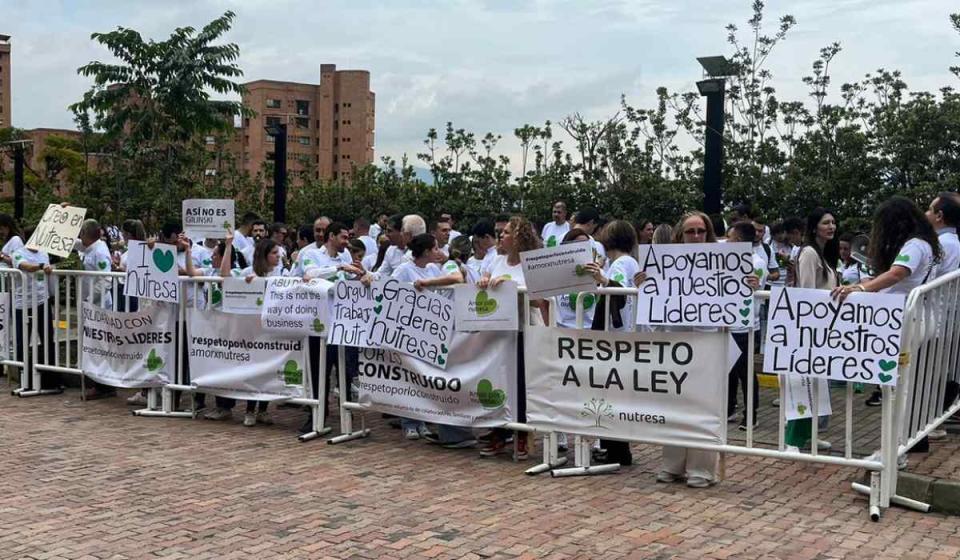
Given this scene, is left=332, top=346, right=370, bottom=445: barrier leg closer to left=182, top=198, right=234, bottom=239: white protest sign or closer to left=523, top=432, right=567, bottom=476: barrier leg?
left=523, top=432, right=567, bottom=476: barrier leg

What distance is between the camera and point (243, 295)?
9.44m

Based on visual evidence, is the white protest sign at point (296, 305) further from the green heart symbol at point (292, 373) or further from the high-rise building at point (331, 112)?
the high-rise building at point (331, 112)

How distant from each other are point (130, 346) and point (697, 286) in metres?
6.39

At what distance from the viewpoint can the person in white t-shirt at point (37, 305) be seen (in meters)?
11.3

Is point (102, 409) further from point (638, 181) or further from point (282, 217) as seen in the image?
point (638, 181)

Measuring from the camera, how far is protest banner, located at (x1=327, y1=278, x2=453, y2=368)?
8.14 metres

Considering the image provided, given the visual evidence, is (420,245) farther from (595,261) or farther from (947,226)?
(947,226)

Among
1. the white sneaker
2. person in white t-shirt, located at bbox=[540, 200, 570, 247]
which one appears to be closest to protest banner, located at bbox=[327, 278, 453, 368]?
the white sneaker

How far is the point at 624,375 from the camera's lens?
283 inches

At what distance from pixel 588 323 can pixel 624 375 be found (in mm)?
634

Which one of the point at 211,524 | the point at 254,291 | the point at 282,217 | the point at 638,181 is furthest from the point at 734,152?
the point at 211,524

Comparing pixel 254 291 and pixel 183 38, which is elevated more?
pixel 183 38

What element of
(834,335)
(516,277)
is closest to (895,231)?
(834,335)

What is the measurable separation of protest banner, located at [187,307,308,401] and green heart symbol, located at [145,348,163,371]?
0.49 meters
